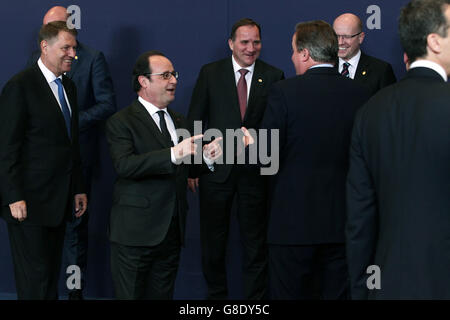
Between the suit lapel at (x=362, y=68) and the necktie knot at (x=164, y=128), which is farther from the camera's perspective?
the suit lapel at (x=362, y=68)

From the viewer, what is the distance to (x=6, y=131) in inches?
122

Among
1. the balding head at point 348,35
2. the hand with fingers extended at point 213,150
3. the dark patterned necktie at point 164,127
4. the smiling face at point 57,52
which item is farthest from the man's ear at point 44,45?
the balding head at point 348,35

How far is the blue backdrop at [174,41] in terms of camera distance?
4336 mm

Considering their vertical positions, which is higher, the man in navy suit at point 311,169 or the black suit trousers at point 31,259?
the man in navy suit at point 311,169

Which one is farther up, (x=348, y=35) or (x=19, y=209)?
(x=348, y=35)

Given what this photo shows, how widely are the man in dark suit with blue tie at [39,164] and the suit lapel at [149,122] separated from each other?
48 cm

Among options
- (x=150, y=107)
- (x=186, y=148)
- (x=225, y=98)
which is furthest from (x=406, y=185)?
(x=225, y=98)

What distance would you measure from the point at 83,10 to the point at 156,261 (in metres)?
2.40

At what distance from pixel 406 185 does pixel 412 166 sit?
64mm

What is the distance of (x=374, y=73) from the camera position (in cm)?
388

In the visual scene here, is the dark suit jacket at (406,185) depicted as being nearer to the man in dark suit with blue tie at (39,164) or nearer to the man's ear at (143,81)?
the man's ear at (143,81)

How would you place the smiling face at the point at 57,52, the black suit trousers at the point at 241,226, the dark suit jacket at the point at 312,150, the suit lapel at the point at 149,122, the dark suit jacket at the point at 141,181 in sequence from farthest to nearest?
the black suit trousers at the point at 241,226 → the smiling face at the point at 57,52 → the suit lapel at the point at 149,122 → the dark suit jacket at the point at 141,181 → the dark suit jacket at the point at 312,150

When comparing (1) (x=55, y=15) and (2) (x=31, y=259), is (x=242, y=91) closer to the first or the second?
(1) (x=55, y=15)
